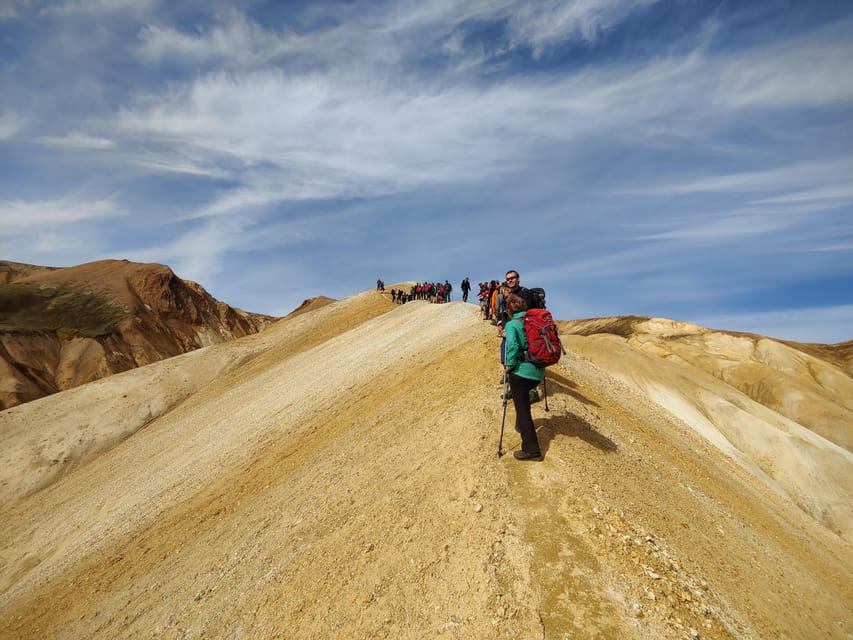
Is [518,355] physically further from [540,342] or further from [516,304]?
[516,304]

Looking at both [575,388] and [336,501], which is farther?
[575,388]

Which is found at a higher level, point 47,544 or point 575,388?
point 575,388

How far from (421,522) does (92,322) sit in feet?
244

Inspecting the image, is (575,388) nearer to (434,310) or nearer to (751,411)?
(434,310)

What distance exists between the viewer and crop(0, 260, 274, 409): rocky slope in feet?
174

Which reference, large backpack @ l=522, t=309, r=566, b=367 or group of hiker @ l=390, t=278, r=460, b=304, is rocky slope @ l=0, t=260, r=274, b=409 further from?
large backpack @ l=522, t=309, r=566, b=367

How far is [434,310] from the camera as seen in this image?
85.5 ft

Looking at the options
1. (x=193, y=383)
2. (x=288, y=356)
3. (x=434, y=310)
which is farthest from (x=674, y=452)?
(x=193, y=383)

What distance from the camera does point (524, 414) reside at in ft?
21.0

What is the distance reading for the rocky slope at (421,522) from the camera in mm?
4715

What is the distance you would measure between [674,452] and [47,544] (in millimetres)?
20925

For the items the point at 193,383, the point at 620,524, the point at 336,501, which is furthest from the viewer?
the point at 193,383

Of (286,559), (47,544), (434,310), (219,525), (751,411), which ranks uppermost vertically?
(434,310)

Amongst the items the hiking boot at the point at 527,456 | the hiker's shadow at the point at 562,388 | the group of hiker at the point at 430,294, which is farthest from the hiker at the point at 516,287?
the group of hiker at the point at 430,294
